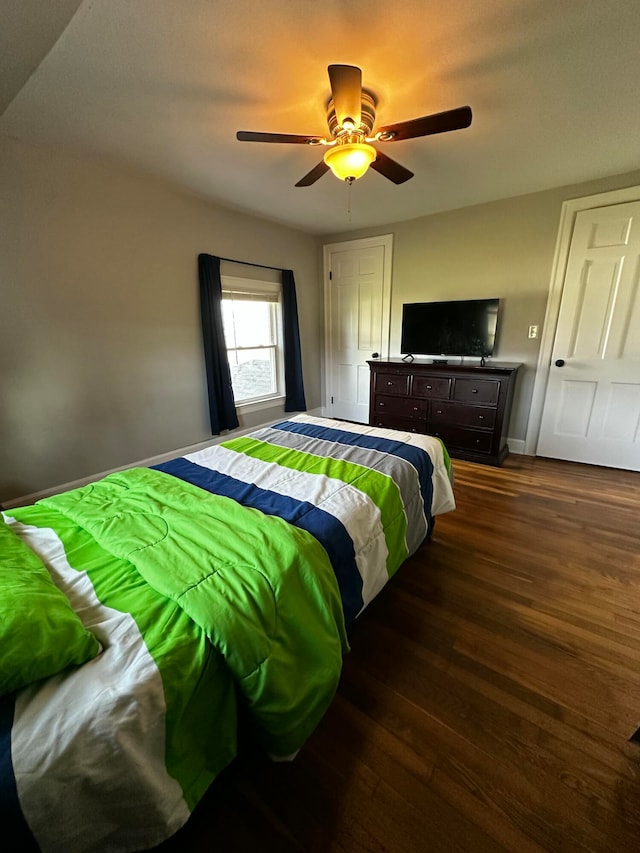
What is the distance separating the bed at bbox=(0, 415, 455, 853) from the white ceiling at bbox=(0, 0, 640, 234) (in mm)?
1848

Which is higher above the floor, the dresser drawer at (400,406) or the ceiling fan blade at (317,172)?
the ceiling fan blade at (317,172)

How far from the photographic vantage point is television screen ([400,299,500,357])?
328cm

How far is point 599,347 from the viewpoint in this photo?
3.05 metres

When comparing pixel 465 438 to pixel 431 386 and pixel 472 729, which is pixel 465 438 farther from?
pixel 472 729

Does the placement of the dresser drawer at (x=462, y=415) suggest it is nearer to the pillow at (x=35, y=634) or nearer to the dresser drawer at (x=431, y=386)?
the dresser drawer at (x=431, y=386)

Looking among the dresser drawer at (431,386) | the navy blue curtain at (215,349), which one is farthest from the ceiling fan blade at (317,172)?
the dresser drawer at (431,386)

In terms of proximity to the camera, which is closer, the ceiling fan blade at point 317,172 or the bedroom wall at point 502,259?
the ceiling fan blade at point 317,172

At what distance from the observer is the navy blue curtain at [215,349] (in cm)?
316

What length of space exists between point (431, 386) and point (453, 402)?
0.27 metres

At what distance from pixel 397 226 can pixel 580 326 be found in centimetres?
213

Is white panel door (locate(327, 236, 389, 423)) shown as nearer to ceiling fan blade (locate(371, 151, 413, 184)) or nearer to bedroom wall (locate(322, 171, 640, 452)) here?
bedroom wall (locate(322, 171, 640, 452))

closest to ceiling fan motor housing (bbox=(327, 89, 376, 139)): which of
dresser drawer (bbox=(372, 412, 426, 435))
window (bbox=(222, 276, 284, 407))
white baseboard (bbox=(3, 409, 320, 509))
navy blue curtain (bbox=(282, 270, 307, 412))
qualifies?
window (bbox=(222, 276, 284, 407))

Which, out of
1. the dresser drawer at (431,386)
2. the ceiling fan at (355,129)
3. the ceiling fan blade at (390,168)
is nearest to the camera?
the ceiling fan at (355,129)

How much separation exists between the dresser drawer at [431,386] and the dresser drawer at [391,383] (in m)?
0.09
